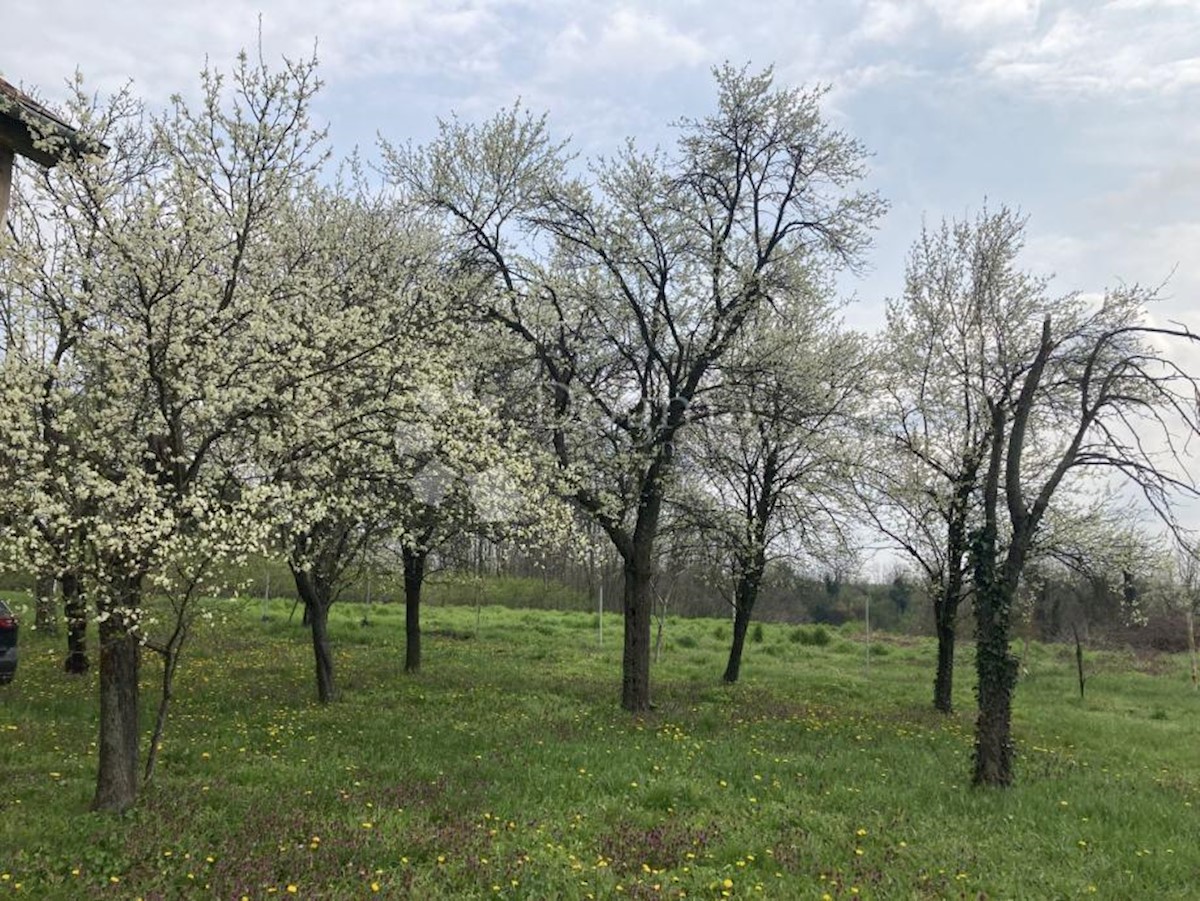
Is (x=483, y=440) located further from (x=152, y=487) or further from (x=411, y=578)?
(x=411, y=578)

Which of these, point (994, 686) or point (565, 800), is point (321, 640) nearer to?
point (565, 800)

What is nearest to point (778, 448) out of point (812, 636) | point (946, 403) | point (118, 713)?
point (946, 403)

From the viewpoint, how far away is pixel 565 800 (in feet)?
25.2

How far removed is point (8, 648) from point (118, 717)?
7.78 meters

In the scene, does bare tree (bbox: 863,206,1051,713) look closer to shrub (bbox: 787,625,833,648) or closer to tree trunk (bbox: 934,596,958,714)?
tree trunk (bbox: 934,596,958,714)

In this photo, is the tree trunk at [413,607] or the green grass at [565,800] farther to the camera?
the tree trunk at [413,607]

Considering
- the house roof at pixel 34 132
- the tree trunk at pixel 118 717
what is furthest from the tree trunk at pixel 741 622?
the house roof at pixel 34 132

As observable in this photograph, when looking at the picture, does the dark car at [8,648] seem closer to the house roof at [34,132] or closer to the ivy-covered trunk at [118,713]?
the ivy-covered trunk at [118,713]

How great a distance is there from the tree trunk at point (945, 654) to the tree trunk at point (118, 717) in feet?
45.8

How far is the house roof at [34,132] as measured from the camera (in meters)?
6.50

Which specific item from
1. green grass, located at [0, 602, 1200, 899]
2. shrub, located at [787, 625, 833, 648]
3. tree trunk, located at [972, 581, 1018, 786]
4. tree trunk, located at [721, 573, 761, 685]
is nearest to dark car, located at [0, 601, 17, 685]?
green grass, located at [0, 602, 1200, 899]

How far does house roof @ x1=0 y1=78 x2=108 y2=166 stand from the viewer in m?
6.50

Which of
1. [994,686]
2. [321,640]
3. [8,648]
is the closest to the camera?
[994,686]

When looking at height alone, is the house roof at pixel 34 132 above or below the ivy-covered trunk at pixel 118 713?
above
